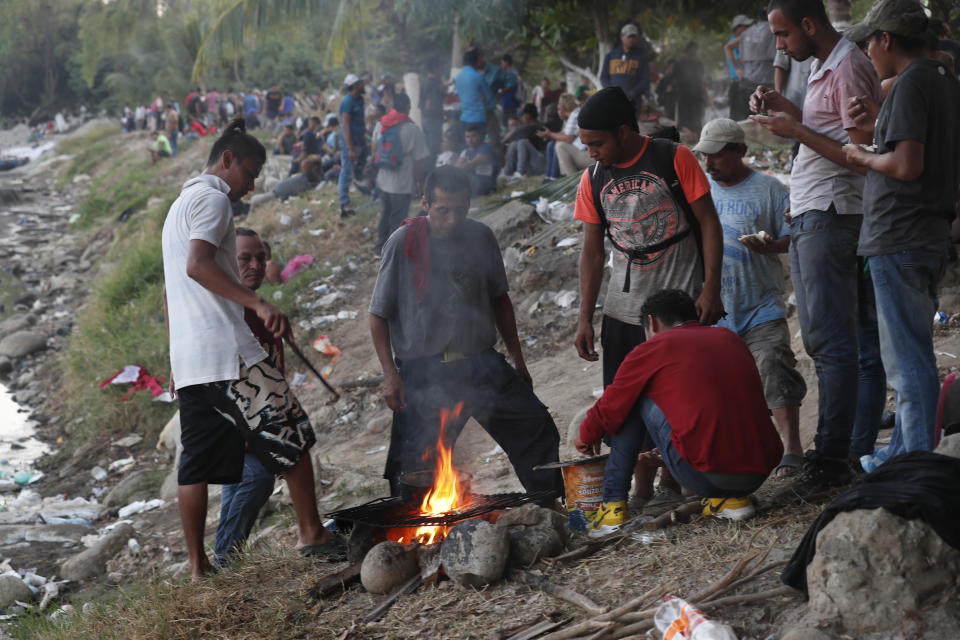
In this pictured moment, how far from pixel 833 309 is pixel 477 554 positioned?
5.96 feet

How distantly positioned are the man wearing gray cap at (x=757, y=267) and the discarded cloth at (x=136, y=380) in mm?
7471

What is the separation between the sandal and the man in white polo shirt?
0.38 metres

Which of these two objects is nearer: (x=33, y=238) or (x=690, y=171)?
(x=690, y=171)

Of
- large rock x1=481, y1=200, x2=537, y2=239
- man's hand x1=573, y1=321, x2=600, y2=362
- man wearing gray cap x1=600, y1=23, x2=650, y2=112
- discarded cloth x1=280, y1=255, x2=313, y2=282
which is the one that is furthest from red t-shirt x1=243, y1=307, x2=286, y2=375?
man wearing gray cap x1=600, y1=23, x2=650, y2=112

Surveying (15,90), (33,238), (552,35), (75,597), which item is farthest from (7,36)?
(75,597)

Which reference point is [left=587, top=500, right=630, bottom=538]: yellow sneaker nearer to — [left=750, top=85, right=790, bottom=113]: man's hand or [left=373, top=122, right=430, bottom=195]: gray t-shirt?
[left=750, top=85, right=790, bottom=113]: man's hand

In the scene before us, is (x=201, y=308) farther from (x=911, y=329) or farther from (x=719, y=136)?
(x=911, y=329)

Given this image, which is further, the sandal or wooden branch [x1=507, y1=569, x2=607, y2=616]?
the sandal

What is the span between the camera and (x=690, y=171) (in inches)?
156

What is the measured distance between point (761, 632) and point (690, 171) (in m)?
2.01

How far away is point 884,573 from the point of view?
2695mm

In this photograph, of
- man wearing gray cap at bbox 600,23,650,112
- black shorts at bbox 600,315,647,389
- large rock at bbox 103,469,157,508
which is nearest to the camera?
black shorts at bbox 600,315,647,389

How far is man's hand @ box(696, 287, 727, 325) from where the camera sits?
13.1 feet

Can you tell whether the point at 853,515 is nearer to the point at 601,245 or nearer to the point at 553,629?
the point at 553,629
